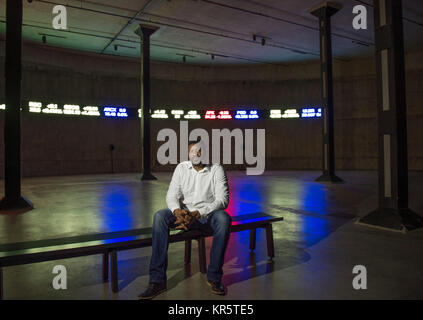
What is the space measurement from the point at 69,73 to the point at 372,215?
1707 cm

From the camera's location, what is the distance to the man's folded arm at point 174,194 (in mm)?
3559

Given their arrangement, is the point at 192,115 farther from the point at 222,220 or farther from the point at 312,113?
the point at 222,220

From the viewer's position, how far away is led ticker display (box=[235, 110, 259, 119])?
66.6ft

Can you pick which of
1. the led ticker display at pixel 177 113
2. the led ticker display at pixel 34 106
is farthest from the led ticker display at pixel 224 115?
the led ticker display at pixel 34 106

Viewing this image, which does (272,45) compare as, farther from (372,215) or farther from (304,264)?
(304,264)

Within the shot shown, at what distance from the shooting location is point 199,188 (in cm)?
364

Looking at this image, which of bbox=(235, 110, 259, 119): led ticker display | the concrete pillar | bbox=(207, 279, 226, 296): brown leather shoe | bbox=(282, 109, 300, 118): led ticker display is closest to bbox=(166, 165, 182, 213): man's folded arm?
bbox=(207, 279, 226, 296): brown leather shoe

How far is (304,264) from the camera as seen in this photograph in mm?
3799

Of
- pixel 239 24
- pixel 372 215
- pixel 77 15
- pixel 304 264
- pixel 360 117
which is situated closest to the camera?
pixel 304 264

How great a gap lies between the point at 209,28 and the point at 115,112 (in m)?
7.39

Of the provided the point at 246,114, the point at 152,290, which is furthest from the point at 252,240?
the point at 246,114

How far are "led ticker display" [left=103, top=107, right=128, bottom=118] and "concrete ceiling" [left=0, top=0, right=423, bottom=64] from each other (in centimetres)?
312

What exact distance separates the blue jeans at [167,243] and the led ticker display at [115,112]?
52.7ft
